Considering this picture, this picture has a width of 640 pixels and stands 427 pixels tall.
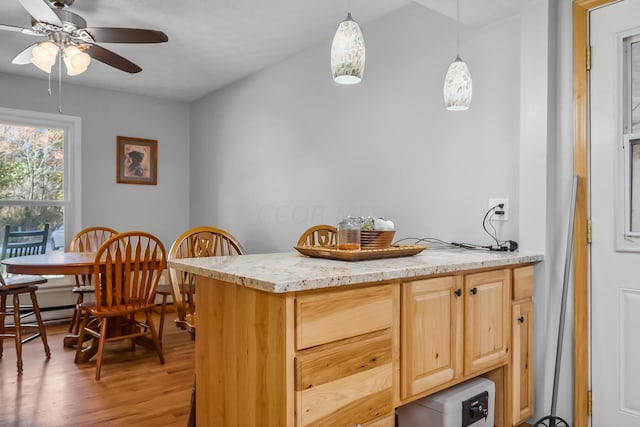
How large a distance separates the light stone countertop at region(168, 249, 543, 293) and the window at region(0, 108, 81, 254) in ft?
11.8

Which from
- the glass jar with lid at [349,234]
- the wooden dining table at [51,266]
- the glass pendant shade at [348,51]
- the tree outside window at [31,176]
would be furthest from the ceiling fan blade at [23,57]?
the glass jar with lid at [349,234]

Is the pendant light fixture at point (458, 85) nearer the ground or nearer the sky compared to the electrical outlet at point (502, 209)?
nearer the sky

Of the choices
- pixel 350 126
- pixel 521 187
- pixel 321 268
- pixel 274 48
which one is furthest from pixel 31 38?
pixel 521 187

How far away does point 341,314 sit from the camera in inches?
55.3

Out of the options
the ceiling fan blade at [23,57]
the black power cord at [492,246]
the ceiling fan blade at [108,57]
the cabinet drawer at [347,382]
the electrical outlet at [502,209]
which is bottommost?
the cabinet drawer at [347,382]

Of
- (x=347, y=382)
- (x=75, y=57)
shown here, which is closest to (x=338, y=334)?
(x=347, y=382)

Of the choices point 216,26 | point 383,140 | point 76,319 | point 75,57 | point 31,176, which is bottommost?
point 76,319

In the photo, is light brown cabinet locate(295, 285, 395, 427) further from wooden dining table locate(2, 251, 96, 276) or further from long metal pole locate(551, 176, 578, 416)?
wooden dining table locate(2, 251, 96, 276)

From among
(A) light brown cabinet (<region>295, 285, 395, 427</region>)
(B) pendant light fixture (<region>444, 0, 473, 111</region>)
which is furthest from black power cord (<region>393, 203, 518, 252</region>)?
(A) light brown cabinet (<region>295, 285, 395, 427</region>)

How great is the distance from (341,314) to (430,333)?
0.49 meters

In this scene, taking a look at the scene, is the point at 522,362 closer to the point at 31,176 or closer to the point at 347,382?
the point at 347,382

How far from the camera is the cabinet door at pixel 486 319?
186cm

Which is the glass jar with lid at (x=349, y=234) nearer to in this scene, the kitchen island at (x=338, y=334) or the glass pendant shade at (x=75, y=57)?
the kitchen island at (x=338, y=334)

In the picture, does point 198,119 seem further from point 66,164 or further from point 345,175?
point 345,175
